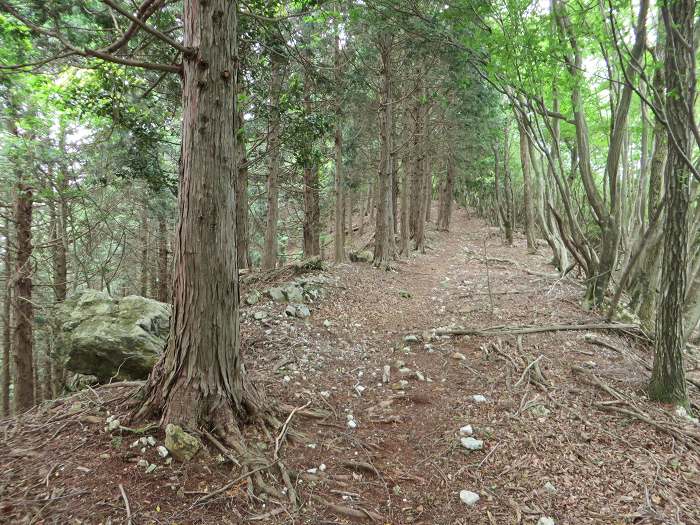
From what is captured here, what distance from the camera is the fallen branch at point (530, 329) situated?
573 centimetres

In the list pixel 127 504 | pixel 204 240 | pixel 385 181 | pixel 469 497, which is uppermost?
pixel 385 181

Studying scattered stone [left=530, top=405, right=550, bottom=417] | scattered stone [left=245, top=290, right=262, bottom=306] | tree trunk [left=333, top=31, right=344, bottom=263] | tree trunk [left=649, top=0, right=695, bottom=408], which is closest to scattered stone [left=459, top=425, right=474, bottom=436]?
scattered stone [left=530, top=405, right=550, bottom=417]

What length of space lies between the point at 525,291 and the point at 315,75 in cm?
665

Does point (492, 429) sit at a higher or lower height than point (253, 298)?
lower

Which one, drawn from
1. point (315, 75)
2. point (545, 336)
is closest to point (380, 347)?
point (545, 336)

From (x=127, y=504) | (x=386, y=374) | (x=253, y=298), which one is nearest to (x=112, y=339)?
(x=253, y=298)

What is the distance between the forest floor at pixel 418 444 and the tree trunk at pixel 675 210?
38cm

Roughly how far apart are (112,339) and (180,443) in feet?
9.40

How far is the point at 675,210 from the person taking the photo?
3783 millimetres

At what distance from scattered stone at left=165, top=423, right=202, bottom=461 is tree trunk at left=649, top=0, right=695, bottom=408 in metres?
4.76

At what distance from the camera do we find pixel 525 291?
27.8 ft

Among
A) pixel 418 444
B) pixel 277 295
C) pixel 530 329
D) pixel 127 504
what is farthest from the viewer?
pixel 277 295

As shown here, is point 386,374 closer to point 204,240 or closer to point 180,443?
point 180,443

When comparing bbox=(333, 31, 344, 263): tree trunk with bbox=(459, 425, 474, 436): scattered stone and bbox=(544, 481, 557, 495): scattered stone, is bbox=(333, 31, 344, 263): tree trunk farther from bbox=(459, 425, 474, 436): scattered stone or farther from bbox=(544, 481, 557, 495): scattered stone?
bbox=(544, 481, 557, 495): scattered stone
